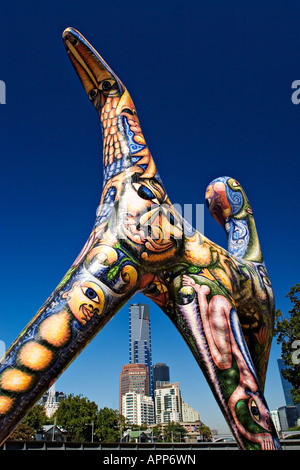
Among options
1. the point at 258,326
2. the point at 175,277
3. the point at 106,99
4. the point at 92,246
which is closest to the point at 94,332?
the point at 92,246

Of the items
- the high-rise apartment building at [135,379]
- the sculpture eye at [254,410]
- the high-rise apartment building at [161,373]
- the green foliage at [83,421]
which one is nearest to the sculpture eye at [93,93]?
the sculpture eye at [254,410]

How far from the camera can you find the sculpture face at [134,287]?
8.48 feet

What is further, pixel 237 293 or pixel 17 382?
pixel 237 293

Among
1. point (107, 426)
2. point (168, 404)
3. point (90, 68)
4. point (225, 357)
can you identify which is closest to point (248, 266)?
point (225, 357)

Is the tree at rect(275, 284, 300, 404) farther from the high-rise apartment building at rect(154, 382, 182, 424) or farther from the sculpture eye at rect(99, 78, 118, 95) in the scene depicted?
the high-rise apartment building at rect(154, 382, 182, 424)

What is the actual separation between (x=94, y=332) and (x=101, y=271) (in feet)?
1.60

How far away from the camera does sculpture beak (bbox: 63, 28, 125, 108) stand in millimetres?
3461

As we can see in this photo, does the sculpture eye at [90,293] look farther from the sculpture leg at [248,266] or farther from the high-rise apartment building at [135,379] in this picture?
the high-rise apartment building at [135,379]

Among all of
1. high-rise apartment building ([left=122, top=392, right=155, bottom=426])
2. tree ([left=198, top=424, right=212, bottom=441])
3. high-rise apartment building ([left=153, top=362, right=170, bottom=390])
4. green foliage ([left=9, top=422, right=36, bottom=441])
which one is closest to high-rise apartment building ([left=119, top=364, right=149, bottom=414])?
high-rise apartment building ([left=122, top=392, right=155, bottom=426])

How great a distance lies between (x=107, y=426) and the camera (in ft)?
126

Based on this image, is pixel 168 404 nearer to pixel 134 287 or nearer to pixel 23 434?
pixel 23 434

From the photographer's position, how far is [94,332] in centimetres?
277

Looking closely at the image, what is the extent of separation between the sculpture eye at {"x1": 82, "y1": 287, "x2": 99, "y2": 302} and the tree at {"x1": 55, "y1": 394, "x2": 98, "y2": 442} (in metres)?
38.5
